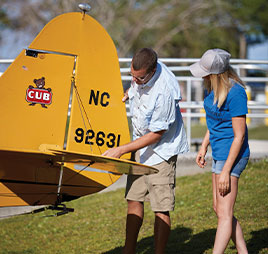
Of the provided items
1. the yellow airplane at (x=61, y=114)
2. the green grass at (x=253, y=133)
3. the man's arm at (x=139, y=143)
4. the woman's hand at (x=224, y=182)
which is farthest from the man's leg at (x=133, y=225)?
the green grass at (x=253, y=133)

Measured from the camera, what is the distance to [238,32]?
133 feet

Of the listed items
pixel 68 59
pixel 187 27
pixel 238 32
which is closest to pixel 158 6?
pixel 187 27

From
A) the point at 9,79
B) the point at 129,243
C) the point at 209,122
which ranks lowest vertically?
the point at 129,243

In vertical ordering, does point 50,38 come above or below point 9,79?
above

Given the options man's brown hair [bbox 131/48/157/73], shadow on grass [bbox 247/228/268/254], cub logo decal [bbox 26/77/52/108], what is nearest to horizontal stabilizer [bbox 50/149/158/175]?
cub logo decal [bbox 26/77/52/108]

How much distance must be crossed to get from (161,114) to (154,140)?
215mm

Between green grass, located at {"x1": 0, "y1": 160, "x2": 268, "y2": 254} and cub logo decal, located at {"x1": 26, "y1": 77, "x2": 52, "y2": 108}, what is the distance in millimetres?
2016

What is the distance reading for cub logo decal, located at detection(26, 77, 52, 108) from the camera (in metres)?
3.57

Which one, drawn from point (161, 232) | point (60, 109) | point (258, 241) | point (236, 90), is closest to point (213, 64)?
point (236, 90)

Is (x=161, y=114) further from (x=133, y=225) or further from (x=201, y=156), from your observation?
(x=133, y=225)

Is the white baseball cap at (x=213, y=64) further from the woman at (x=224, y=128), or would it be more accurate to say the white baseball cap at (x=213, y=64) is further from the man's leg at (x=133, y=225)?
the man's leg at (x=133, y=225)

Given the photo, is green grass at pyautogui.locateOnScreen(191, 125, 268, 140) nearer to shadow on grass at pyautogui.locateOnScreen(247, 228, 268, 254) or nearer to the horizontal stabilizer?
shadow on grass at pyautogui.locateOnScreen(247, 228, 268, 254)

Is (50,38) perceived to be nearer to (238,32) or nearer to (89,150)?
(89,150)

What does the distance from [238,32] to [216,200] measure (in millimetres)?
38759
